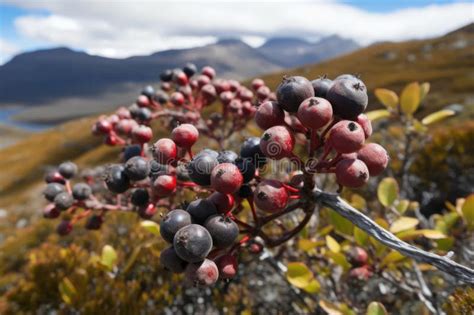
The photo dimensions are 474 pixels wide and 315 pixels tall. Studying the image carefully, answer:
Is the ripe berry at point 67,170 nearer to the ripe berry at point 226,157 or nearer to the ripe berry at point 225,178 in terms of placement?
the ripe berry at point 226,157

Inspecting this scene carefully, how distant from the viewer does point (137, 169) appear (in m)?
1.73

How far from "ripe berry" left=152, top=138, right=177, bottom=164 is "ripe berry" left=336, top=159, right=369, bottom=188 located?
664 mm

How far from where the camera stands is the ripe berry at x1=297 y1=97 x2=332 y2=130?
1.22m

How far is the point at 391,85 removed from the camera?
36.6 m

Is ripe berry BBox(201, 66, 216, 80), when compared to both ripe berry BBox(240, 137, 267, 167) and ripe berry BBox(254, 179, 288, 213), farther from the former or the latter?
ripe berry BBox(254, 179, 288, 213)

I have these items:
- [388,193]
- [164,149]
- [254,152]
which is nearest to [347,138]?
[254,152]

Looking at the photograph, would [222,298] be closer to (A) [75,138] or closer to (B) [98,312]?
(B) [98,312]

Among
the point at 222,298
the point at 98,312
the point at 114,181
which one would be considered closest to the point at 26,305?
the point at 98,312

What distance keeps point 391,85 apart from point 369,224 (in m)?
38.8

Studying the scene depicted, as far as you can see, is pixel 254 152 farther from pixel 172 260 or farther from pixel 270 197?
pixel 172 260

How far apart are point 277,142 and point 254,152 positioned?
19cm

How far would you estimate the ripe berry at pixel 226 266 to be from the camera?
1.36 metres

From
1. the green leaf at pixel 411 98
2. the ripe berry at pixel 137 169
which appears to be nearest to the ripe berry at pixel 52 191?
the ripe berry at pixel 137 169

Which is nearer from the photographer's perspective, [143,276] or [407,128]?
[407,128]
